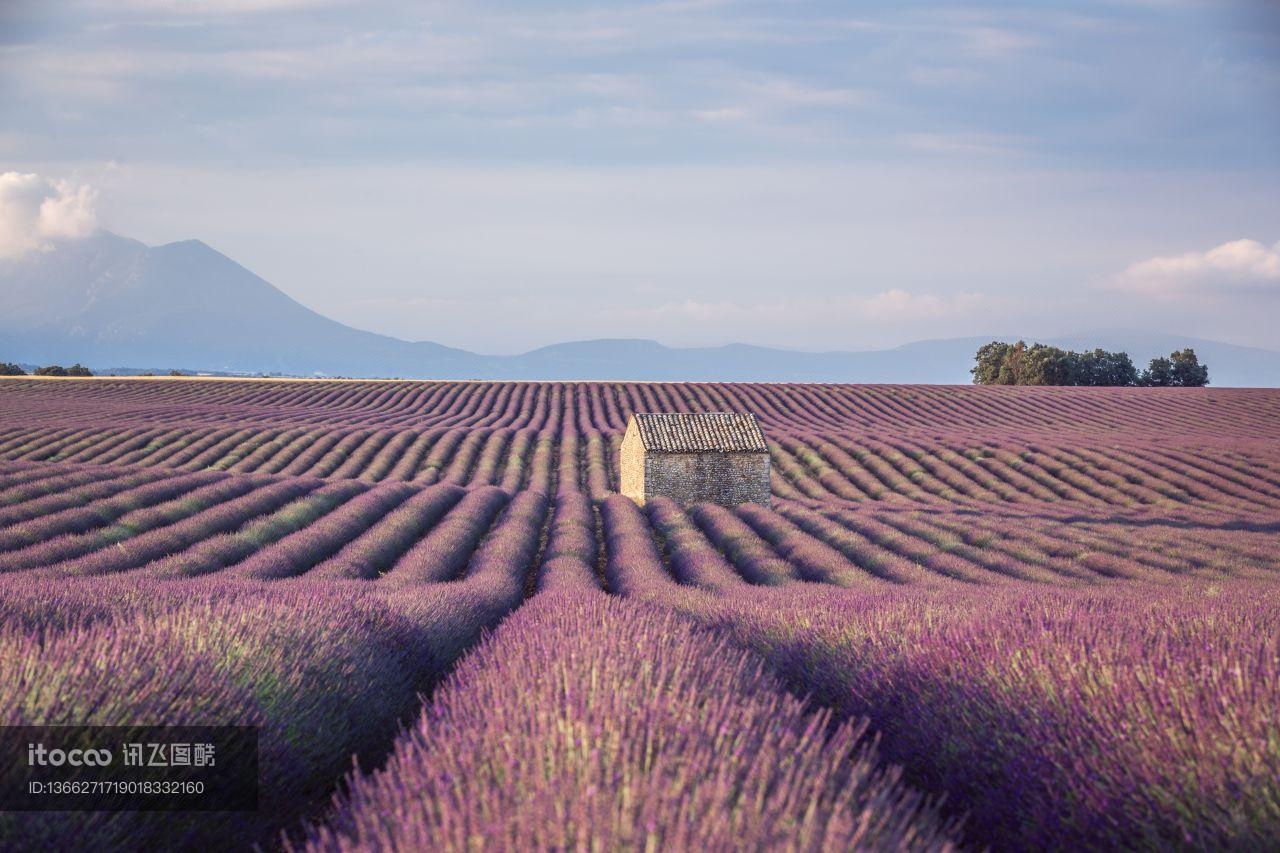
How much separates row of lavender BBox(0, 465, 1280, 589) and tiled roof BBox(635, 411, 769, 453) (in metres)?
4.31

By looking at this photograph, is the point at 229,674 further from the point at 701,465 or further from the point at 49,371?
the point at 49,371

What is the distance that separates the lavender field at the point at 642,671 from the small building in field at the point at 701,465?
5.81 meters

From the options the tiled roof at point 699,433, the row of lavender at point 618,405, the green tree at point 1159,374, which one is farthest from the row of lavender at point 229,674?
the green tree at point 1159,374

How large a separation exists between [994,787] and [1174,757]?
2.66ft

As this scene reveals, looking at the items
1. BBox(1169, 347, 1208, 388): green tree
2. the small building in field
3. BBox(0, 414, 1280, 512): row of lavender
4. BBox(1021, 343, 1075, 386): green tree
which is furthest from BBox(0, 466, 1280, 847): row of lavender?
BBox(1169, 347, 1208, 388): green tree

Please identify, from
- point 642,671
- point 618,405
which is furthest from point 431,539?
point 618,405

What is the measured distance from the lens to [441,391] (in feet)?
177

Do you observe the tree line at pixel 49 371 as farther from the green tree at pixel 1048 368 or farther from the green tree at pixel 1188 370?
the green tree at pixel 1188 370

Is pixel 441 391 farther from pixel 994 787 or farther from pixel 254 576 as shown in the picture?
pixel 994 787

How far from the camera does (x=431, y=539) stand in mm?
15320

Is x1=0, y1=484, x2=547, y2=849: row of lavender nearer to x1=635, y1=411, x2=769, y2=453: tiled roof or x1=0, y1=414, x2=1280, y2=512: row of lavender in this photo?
x1=635, y1=411, x2=769, y2=453: tiled roof

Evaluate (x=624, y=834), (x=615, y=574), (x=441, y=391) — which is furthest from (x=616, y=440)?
(x=624, y=834)

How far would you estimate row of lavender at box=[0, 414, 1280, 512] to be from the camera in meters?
27.9

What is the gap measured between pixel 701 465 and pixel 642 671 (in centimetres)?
2154
